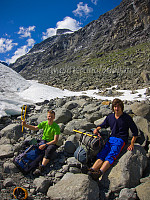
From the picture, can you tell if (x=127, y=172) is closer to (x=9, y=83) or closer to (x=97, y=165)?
(x=97, y=165)

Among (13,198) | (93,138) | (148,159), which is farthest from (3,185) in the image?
(148,159)

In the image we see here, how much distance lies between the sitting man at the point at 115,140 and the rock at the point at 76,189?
0.27 m

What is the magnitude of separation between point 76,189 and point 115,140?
1826mm

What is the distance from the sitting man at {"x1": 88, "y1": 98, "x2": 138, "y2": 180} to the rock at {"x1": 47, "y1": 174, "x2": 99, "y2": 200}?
0.88 ft

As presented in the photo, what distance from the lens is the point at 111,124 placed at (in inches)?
183

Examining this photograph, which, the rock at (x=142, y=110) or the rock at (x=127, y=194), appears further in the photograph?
the rock at (x=142, y=110)

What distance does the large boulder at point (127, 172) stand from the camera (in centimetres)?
343

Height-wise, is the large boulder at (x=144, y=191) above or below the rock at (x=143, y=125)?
below

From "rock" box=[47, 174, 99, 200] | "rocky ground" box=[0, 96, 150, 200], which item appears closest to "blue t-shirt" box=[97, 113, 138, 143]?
"rocky ground" box=[0, 96, 150, 200]

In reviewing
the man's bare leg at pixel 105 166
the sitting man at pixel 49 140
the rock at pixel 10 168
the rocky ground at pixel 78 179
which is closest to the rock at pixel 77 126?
the rocky ground at pixel 78 179

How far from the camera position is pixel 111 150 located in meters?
4.05

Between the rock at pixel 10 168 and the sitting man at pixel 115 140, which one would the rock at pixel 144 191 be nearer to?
the sitting man at pixel 115 140

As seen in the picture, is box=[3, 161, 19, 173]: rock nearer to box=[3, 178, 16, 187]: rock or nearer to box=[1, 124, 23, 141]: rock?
box=[3, 178, 16, 187]: rock

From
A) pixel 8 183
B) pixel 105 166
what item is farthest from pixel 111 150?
pixel 8 183
